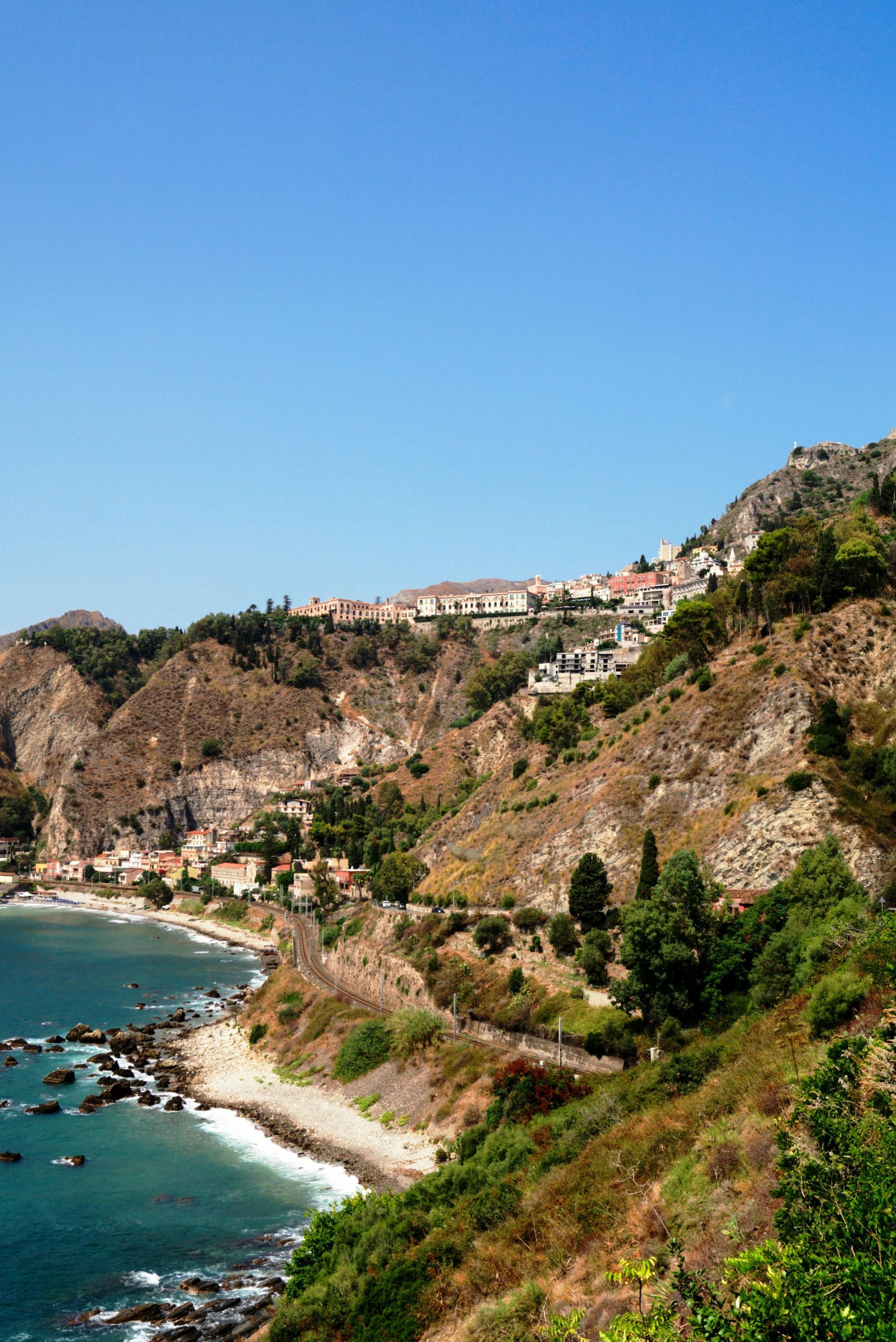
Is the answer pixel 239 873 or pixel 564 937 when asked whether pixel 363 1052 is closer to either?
pixel 564 937

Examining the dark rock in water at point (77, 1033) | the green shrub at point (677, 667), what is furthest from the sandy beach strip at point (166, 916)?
the green shrub at point (677, 667)

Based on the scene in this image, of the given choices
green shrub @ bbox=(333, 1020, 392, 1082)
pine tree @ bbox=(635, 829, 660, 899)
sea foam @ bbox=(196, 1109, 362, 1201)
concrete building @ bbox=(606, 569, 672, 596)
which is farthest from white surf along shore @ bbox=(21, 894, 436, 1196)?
concrete building @ bbox=(606, 569, 672, 596)

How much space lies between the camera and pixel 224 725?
168750 mm

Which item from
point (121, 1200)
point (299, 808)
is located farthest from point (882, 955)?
point (299, 808)

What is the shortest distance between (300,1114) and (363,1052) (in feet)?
14.1

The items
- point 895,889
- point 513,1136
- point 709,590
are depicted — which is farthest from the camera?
point 709,590

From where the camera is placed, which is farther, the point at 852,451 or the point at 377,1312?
the point at 852,451

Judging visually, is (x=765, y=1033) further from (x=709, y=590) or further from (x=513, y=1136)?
(x=709, y=590)

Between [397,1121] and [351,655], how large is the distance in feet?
457

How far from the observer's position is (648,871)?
4494 cm

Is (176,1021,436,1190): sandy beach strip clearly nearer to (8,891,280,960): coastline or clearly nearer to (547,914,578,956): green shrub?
(547,914,578,956): green shrub

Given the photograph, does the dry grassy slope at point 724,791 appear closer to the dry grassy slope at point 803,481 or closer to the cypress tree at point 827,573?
the cypress tree at point 827,573

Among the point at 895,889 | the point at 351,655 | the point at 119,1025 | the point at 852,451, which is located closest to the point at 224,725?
the point at 351,655

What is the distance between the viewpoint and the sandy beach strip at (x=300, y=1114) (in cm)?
3944
